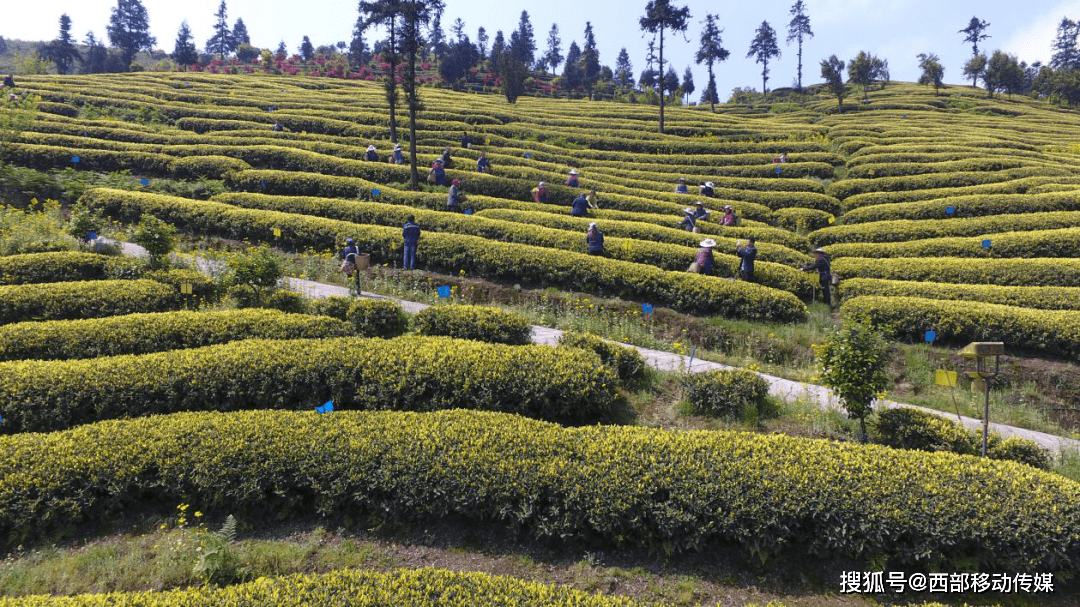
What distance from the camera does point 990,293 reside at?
13898 millimetres

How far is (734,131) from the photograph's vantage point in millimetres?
41250

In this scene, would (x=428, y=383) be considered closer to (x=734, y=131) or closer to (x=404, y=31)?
(x=404, y=31)

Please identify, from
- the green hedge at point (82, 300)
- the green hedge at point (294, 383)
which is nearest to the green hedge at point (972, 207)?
the green hedge at point (294, 383)

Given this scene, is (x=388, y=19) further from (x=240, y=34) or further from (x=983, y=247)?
(x=240, y=34)

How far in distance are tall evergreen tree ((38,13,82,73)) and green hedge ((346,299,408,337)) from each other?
298ft

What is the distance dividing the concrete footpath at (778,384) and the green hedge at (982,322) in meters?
2.28

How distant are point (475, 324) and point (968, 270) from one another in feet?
46.6

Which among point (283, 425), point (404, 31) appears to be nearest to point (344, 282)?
point (283, 425)

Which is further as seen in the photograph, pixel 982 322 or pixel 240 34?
pixel 240 34

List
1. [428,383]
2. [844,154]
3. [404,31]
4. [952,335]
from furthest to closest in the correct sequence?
1. [844,154]
2. [404,31]
3. [952,335]
4. [428,383]

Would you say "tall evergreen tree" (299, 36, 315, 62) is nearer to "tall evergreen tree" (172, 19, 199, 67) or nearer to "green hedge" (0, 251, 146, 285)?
"tall evergreen tree" (172, 19, 199, 67)

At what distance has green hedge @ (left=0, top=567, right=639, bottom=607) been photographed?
5.16m

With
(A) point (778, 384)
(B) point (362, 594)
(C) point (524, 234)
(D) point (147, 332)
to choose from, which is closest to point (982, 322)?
(A) point (778, 384)

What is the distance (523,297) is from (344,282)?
5175mm
